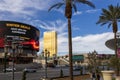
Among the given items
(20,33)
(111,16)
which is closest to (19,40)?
(20,33)

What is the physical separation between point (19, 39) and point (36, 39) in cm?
1563

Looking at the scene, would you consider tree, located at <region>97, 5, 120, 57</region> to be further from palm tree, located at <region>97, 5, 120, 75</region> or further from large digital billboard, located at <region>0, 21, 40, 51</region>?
large digital billboard, located at <region>0, 21, 40, 51</region>

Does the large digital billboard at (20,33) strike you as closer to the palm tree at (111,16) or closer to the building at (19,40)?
the building at (19,40)

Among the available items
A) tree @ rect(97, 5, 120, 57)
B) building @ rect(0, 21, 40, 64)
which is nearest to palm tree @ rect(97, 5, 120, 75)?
tree @ rect(97, 5, 120, 57)

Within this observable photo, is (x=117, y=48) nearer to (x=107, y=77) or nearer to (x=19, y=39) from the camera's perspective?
(x=107, y=77)

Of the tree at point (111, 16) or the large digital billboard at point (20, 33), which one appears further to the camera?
the large digital billboard at point (20, 33)

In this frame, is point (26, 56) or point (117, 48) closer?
point (117, 48)

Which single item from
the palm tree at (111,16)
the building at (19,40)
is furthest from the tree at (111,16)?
the building at (19,40)

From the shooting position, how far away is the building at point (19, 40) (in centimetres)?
14712

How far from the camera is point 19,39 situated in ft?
504

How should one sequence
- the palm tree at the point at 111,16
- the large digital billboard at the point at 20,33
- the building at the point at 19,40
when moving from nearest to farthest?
the palm tree at the point at 111,16
the building at the point at 19,40
the large digital billboard at the point at 20,33

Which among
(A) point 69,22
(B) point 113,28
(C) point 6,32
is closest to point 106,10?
(B) point 113,28

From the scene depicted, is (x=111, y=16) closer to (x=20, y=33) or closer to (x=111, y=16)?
(x=111, y=16)

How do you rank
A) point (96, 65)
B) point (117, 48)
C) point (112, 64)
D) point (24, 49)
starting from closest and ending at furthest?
point (96, 65)
point (112, 64)
point (117, 48)
point (24, 49)
